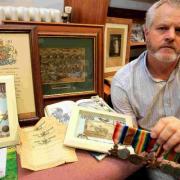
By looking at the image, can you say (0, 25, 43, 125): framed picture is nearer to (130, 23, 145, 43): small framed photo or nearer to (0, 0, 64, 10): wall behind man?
(0, 0, 64, 10): wall behind man

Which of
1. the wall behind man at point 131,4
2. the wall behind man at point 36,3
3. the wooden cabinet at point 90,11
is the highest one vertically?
the wall behind man at point 131,4

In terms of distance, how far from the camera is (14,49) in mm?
753

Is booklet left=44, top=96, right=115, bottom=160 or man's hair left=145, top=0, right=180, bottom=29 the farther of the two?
man's hair left=145, top=0, right=180, bottom=29

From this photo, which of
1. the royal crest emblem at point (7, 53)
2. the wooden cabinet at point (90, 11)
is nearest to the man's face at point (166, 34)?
the wooden cabinet at point (90, 11)

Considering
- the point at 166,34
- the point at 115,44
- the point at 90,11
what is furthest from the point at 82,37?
the point at 115,44

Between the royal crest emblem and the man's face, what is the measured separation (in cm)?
57

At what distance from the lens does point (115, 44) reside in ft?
4.40

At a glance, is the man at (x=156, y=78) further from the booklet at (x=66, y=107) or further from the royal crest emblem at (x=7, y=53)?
the royal crest emblem at (x=7, y=53)

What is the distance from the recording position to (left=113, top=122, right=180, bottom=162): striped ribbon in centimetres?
56

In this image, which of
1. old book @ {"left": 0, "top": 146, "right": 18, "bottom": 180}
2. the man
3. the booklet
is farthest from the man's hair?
old book @ {"left": 0, "top": 146, "right": 18, "bottom": 180}

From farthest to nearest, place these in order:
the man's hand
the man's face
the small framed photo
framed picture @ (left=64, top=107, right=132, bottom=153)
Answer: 1. the small framed photo
2. the man's face
3. framed picture @ (left=64, top=107, right=132, bottom=153)
4. the man's hand

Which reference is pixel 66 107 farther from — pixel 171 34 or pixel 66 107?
pixel 171 34

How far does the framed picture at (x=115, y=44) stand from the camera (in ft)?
4.27

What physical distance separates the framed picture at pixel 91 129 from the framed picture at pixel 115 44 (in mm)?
563
